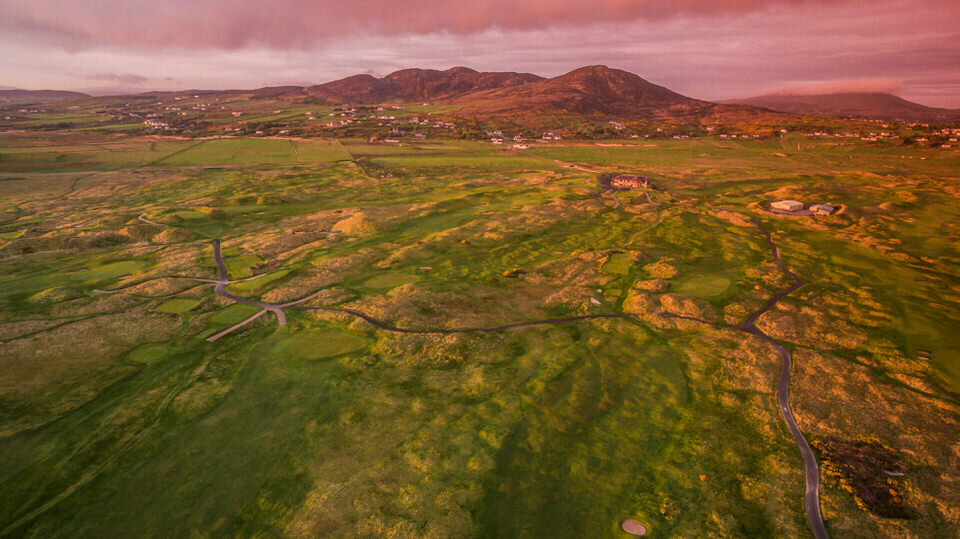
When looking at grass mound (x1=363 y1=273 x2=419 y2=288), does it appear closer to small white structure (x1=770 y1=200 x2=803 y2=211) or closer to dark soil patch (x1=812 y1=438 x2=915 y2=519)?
dark soil patch (x1=812 y1=438 x2=915 y2=519)

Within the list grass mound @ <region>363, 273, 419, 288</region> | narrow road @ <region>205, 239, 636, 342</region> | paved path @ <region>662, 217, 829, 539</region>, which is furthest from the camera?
grass mound @ <region>363, 273, 419, 288</region>

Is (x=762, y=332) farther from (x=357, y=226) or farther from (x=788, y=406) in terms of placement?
(x=357, y=226)

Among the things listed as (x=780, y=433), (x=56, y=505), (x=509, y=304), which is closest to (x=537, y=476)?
(x=780, y=433)

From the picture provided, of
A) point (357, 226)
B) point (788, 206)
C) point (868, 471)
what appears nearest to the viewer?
point (868, 471)

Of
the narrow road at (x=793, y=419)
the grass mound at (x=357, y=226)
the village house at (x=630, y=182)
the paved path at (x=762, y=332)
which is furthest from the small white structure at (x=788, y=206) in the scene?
the grass mound at (x=357, y=226)

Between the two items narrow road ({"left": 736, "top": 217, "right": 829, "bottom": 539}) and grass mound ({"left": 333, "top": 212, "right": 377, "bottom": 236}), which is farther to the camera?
grass mound ({"left": 333, "top": 212, "right": 377, "bottom": 236})

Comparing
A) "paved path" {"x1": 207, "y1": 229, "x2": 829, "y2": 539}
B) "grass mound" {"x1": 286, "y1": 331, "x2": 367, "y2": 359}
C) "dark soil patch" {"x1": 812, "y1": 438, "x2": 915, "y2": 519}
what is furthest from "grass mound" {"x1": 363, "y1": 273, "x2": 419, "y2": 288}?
"dark soil patch" {"x1": 812, "y1": 438, "x2": 915, "y2": 519}

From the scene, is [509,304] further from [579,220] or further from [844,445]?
[579,220]

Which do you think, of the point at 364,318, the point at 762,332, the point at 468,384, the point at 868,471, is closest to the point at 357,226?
the point at 364,318
